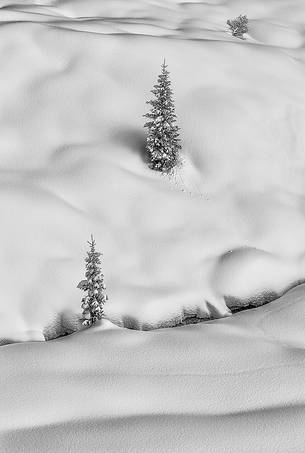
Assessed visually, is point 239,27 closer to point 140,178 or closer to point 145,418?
point 140,178

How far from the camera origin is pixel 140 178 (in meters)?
32.3

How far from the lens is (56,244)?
2766 cm

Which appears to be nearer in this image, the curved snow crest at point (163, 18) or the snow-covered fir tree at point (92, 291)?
the snow-covered fir tree at point (92, 291)

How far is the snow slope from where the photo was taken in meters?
15.3

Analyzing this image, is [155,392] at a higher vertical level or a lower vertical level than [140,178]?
lower

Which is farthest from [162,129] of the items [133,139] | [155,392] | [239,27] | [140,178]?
[239,27]

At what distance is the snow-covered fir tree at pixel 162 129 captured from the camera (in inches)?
1254

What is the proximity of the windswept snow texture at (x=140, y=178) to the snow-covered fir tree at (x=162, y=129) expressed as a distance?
1.30 m

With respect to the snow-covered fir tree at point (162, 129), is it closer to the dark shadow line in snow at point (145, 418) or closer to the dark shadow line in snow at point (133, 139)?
the dark shadow line in snow at point (133, 139)

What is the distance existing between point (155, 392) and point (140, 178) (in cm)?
1750

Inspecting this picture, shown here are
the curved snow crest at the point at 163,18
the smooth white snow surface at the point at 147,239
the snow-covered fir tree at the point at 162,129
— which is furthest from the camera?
the curved snow crest at the point at 163,18

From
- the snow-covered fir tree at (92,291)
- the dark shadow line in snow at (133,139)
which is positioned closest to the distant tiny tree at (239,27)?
the dark shadow line in snow at (133,139)

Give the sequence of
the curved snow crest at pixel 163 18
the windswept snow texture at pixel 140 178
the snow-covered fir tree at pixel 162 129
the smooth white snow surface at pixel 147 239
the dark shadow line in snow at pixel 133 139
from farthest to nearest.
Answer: the curved snow crest at pixel 163 18
the dark shadow line in snow at pixel 133 139
the snow-covered fir tree at pixel 162 129
the windswept snow texture at pixel 140 178
the smooth white snow surface at pixel 147 239

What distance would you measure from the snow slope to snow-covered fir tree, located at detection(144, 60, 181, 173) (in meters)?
14.0
